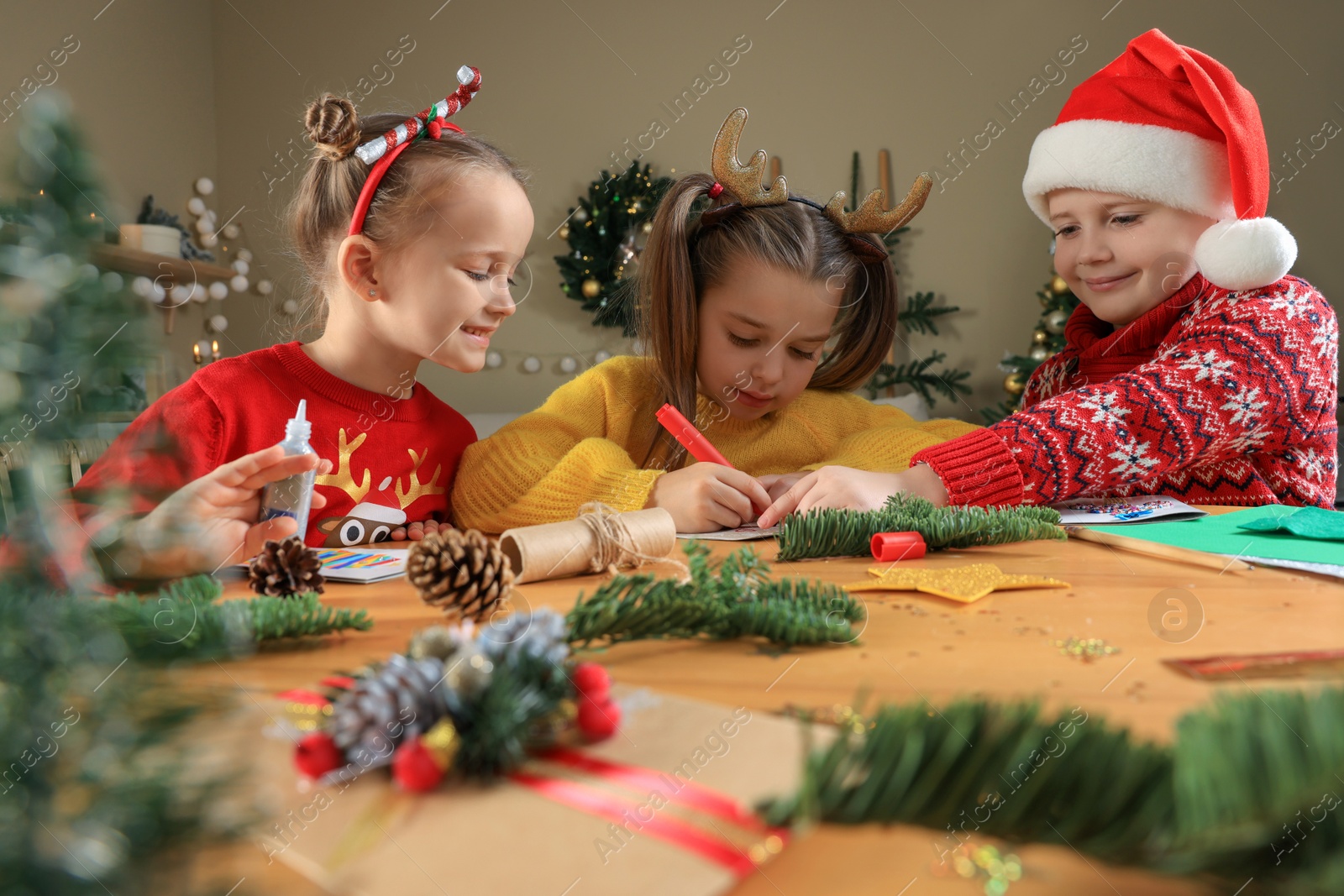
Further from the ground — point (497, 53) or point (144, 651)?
point (497, 53)

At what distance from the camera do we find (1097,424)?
3.10 feet

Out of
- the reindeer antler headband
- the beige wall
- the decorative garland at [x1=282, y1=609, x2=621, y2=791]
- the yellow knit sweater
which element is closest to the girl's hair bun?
the yellow knit sweater

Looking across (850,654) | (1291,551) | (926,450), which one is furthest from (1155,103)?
(850,654)

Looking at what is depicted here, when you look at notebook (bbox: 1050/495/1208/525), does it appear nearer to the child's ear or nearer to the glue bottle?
the glue bottle

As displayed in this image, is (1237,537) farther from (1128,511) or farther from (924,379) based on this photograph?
(924,379)

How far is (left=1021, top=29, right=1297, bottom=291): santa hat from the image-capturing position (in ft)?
3.26

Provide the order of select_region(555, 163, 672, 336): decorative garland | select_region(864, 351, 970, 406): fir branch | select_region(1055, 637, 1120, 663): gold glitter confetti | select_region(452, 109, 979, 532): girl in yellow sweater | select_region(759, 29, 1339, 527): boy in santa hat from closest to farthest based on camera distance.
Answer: select_region(1055, 637, 1120, 663): gold glitter confetti < select_region(759, 29, 1339, 527): boy in santa hat < select_region(452, 109, 979, 532): girl in yellow sweater < select_region(864, 351, 970, 406): fir branch < select_region(555, 163, 672, 336): decorative garland

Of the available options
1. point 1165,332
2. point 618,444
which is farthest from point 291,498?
point 1165,332

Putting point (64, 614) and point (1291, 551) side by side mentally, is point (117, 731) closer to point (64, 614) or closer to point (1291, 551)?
point (64, 614)

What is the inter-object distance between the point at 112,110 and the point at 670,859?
3494 millimetres

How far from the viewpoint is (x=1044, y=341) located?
2.71 metres

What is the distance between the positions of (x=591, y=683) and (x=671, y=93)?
333 centimetres

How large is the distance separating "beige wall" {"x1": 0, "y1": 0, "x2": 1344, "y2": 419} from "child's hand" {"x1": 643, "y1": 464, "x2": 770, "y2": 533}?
2.10 meters

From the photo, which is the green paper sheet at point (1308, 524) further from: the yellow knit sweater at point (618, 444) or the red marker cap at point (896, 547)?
the yellow knit sweater at point (618, 444)
